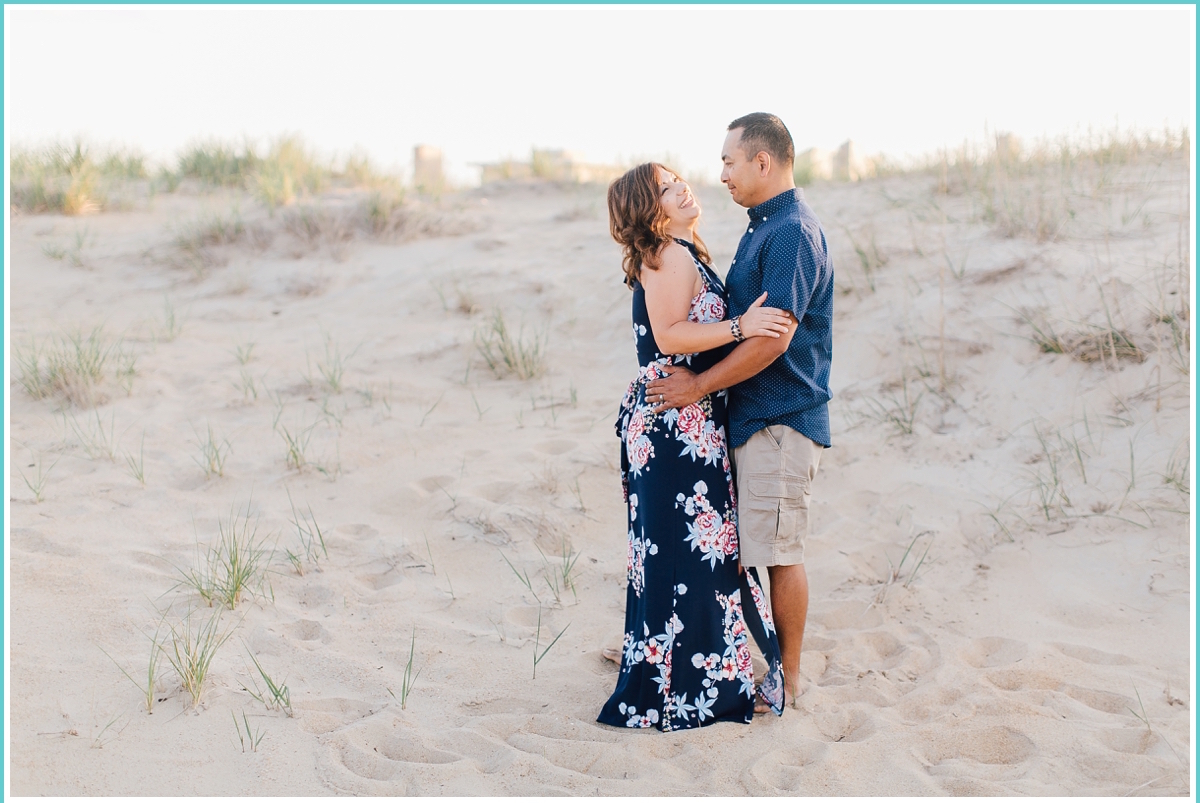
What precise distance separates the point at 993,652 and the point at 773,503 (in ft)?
4.15

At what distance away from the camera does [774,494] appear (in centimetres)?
312

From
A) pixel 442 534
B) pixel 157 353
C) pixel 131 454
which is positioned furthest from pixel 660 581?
pixel 157 353

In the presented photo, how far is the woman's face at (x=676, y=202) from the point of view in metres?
3.06

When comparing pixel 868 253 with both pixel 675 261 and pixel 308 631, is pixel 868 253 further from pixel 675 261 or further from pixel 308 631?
pixel 308 631

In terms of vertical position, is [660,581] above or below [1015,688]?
above

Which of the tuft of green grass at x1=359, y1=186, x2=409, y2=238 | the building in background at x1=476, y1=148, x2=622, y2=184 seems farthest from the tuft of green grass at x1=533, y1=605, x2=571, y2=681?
the building in background at x1=476, y1=148, x2=622, y2=184

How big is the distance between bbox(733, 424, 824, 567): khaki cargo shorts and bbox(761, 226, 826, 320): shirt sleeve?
0.41 meters

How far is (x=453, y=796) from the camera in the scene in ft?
9.27

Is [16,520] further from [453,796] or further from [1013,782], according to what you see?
[1013,782]

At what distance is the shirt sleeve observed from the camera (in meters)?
2.96

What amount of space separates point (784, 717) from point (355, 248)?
6452 millimetres

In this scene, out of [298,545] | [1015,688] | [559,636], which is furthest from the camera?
[298,545]

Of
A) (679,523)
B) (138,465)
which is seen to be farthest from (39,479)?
(679,523)

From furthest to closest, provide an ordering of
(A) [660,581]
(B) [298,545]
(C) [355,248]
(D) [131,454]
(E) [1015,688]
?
(C) [355,248] → (D) [131,454] → (B) [298,545] → (E) [1015,688] → (A) [660,581]
